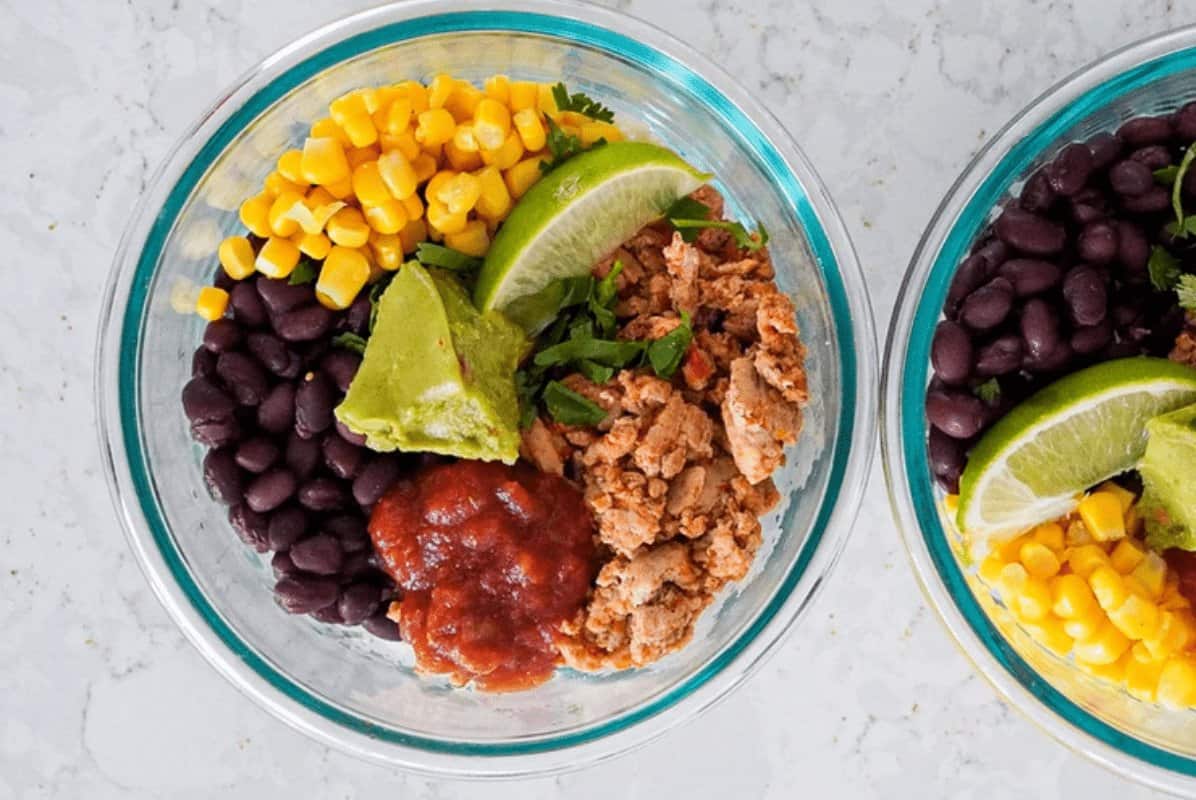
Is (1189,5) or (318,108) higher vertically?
(1189,5)

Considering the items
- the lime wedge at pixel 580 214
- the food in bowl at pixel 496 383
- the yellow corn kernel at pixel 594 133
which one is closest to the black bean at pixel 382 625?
the food in bowl at pixel 496 383

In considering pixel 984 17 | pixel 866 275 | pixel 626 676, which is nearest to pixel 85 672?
pixel 626 676

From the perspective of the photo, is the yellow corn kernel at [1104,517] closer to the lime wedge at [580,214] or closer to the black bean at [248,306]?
the lime wedge at [580,214]

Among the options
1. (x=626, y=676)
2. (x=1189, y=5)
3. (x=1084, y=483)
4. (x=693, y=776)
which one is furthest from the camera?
(x=693, y=776)

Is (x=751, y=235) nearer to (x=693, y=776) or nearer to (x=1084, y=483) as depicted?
(x=1084, y=483)

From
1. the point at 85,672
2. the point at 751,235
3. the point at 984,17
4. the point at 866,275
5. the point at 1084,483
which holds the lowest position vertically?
the point at 85,672

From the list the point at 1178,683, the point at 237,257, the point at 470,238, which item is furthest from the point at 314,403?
the point at 1178,683
